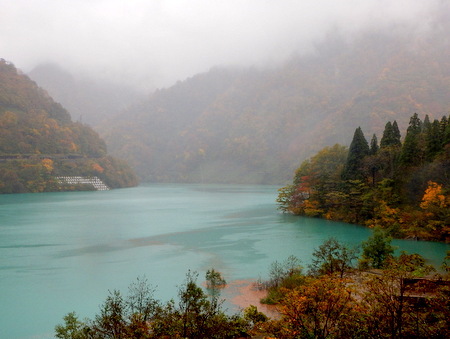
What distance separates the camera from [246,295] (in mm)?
14930

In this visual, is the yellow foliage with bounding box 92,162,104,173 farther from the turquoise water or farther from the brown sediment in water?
the brown sediment in water

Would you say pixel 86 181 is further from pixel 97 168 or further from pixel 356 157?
pixel 356 157

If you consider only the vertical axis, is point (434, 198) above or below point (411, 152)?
below

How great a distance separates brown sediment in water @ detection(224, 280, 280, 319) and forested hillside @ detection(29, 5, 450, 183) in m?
99.7

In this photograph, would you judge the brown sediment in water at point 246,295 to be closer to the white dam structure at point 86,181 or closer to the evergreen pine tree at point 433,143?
the evergreen pine tree at point 433,143

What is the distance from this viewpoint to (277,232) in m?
31.5

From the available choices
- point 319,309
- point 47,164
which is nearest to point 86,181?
point 47,164

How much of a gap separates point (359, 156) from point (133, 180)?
89704mm

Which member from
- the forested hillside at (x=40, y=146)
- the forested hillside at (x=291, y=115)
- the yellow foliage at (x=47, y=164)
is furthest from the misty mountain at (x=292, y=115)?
the yellow foliage at (x=47, y=164)

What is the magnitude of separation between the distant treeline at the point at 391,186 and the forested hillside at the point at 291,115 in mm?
75303

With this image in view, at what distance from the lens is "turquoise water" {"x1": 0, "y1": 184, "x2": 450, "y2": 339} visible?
15.2 meters

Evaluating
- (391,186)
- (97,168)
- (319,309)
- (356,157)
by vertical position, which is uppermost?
(97,168)

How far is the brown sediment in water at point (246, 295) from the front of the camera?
510 inches

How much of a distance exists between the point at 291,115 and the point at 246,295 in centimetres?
14847
